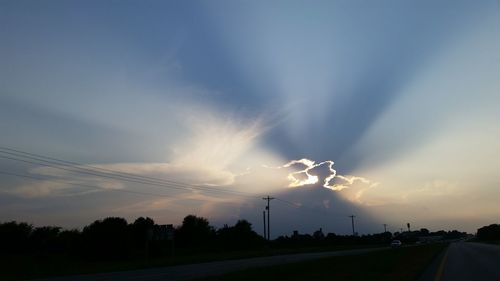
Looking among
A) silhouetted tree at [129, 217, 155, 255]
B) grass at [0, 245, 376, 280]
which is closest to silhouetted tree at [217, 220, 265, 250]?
silhouetted tree at [129, 217, 155, 255]

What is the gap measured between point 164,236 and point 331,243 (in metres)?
107

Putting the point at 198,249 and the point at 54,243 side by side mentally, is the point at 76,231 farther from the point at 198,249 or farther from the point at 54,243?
the point at 198,249

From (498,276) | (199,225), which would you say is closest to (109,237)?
(199,225)

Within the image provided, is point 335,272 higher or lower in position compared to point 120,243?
lower

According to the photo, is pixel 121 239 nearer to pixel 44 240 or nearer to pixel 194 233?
pixel 44 240

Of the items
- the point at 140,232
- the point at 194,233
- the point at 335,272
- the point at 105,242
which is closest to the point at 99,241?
the point at 105,242

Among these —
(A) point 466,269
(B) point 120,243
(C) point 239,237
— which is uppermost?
(C) point 239,237

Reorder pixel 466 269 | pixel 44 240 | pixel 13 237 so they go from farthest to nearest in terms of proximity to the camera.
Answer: pixel 44 240
pixel 13 237
pixel 466 269

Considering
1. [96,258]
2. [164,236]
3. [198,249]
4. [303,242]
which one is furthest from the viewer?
[303,242]

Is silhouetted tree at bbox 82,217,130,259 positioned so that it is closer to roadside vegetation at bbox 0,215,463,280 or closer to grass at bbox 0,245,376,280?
roadside vegetation at bbox 0,215,463,280

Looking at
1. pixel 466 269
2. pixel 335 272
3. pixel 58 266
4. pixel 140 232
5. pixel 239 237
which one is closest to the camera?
pixel 335 272

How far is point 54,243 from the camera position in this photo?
96.0 metres

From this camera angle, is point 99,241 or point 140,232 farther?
point 140,232

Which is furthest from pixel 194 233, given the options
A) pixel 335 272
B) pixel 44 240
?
pixel 335 272
